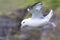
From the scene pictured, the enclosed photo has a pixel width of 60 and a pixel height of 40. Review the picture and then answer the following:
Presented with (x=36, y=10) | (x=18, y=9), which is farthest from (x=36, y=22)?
(x=18, y=9)

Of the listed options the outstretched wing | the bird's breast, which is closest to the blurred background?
the bird's breast

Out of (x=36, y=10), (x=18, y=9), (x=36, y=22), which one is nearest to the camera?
(x=36, y=10)

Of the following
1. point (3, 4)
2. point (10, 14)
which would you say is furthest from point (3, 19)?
point (3, 4)

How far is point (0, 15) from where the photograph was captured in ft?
29.4

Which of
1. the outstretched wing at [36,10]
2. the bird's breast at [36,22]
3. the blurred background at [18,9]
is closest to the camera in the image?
the outstretched wing at [36,10]

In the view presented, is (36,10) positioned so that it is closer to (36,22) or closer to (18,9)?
(36,22)

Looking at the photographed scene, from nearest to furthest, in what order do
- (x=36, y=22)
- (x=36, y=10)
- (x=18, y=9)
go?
(x=36, y=10) → (x=36, y=22) → (x=18, y=9)

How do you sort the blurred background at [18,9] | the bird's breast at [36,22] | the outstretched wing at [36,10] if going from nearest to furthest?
the outstretched wing at [36,10]
the bird's breast at [36,22]
the blurred background at [18,9]

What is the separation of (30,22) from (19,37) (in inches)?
16.2

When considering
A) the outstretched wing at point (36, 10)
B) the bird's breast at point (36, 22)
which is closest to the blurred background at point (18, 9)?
the bird's breast at point (36, 22)

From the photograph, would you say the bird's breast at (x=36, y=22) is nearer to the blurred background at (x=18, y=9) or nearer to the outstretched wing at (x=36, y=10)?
the outstretched wing at (x=36, y=10)

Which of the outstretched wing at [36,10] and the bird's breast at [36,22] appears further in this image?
the bird's breast at [36,22]

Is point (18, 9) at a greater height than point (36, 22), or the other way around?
point (18, 9)

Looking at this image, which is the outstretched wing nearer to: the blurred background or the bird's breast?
the bird's breast
